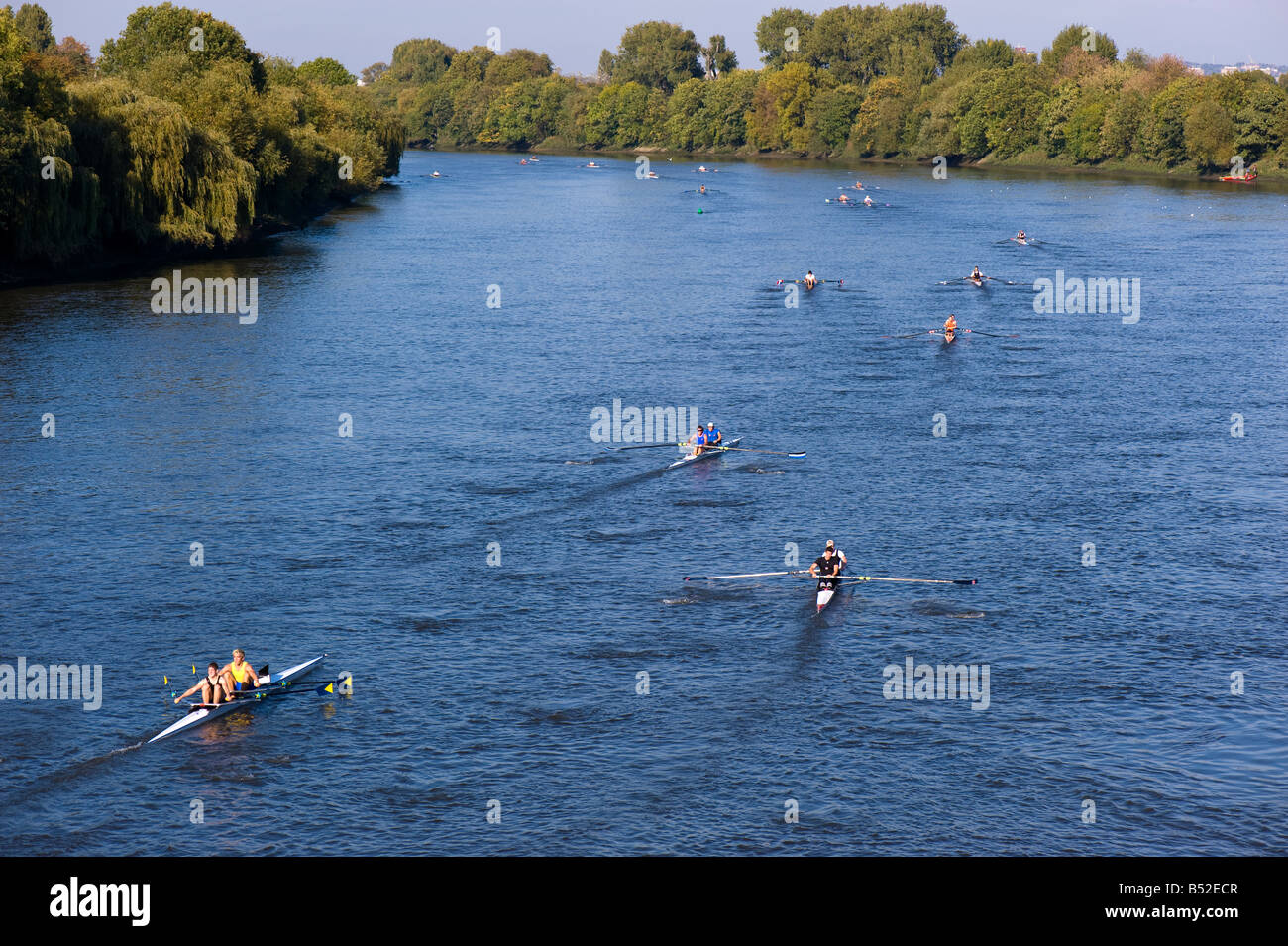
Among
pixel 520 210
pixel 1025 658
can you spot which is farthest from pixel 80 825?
pixel 520 210

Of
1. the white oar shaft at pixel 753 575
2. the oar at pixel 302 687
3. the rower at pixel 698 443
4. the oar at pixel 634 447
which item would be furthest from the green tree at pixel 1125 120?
the oar at pixel 302 687

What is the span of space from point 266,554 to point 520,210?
11666cm

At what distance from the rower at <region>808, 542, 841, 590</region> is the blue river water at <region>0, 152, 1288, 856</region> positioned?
0.97 meters

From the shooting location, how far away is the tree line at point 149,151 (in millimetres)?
84750

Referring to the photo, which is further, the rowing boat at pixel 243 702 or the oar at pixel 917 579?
the oar at pixel 917 579

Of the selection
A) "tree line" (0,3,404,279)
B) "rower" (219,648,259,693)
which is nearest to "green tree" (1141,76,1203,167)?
"tree line" (0,3,404,279)

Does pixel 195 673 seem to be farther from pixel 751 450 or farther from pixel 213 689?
pixel 751 450

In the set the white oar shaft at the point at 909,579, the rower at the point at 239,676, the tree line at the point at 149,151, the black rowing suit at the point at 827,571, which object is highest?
the tree line at the point at 149,151

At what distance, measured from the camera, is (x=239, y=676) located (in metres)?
35.1

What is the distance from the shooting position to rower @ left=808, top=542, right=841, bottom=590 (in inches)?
1681

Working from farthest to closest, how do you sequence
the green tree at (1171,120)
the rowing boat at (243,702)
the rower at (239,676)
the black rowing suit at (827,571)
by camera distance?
1. the green tree at (1171,120)
2. the black rowing suit at (827,571)
3. the rower at (239,676)
4. the rowing boat at (243,702)

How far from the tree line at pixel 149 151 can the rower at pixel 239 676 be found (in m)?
58.0

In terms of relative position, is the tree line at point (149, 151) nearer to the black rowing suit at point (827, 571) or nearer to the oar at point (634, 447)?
the oar at point (634, 447)

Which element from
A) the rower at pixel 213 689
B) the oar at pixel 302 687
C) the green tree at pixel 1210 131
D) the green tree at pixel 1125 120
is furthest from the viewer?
the green tree at pixel 1125 120
